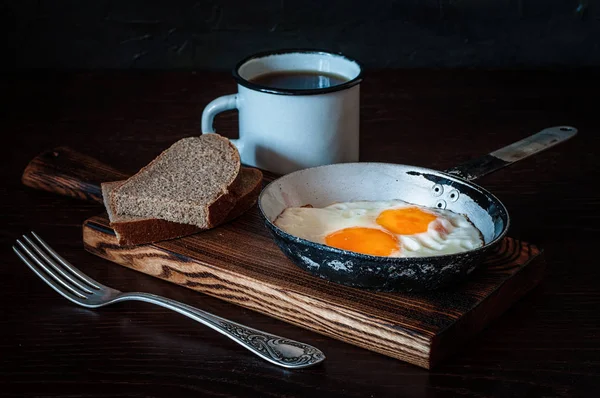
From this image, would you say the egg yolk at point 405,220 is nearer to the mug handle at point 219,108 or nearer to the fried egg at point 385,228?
the fried egg at point 385,228

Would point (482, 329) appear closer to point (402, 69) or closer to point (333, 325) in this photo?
point (333, 325)

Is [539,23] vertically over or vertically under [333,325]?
over

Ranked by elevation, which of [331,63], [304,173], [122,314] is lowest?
[122,314]

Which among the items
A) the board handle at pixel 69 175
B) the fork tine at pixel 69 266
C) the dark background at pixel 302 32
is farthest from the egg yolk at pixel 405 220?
the dark background at pixel 302 32

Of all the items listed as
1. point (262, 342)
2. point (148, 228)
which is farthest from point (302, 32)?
point (262, 342)

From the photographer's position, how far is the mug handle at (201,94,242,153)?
5.65 ft

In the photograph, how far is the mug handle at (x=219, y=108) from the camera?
5.65ft

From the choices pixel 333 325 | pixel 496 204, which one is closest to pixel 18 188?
pixel 333 325

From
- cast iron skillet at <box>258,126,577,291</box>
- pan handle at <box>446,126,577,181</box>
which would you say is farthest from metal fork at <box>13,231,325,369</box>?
pan handle at <box>446,126,577,181</box>

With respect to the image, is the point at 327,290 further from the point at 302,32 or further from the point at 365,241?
the point at 302,32

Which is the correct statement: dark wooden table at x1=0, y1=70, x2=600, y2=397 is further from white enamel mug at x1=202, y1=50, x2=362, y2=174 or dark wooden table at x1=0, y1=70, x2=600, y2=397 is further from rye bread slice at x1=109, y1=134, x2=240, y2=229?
white enamel mug at x1=202, y1=50, x2=362, y2=174

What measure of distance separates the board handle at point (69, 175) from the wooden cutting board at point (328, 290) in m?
0.20

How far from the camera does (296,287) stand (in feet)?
3.94

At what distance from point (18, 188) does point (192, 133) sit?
48 cm
